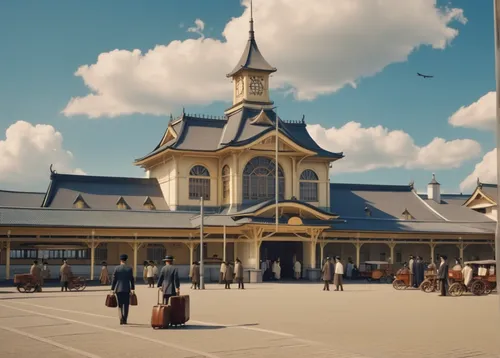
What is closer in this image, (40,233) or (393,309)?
(393,309)

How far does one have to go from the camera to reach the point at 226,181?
1892 inches

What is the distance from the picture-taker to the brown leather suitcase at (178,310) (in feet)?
50.0

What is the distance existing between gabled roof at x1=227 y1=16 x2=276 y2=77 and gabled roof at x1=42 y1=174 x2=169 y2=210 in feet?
33.5

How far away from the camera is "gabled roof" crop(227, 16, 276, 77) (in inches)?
2013

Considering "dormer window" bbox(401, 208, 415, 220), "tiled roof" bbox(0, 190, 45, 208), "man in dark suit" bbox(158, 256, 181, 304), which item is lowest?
"man in dark suit" bbox(158, 256, 181, 304)

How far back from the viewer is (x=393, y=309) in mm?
20281

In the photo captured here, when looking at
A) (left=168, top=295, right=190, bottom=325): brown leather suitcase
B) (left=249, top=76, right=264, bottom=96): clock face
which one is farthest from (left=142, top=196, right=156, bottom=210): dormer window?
(left=168, top=295, right=190, bottom=325): brown leather suitcase

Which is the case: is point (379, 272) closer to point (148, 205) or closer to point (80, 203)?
point (148, 205)

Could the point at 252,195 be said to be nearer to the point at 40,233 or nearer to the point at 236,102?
the point at 236,102

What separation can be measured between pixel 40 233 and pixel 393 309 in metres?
25.2

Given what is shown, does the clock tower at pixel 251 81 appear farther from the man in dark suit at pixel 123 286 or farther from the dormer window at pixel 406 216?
the man in dark suit at pixel 123 286

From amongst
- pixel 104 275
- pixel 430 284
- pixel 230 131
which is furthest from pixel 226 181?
pixel 430 284

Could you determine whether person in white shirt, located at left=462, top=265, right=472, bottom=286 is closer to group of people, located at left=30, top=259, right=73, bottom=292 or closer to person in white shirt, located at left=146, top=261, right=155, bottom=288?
person in white shirt, located at left=146, top=261, right=155, bottom=288

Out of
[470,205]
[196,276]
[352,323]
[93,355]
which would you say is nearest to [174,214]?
[196,276]
